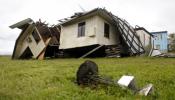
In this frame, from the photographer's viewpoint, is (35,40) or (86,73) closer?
(86,73)

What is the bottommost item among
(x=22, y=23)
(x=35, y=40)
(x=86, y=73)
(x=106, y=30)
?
(x=86, y=73)

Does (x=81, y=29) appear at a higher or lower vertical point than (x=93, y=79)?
higher

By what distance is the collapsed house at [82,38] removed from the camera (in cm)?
2216

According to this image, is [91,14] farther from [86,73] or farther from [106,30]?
[86,73]

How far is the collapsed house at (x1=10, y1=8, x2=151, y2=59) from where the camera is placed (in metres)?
22.2

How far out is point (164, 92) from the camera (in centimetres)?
689

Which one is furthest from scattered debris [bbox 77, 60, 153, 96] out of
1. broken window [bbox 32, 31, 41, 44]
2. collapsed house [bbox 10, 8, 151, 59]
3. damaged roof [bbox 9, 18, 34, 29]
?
damaged roof [bbox 9, 18, 34, 29]

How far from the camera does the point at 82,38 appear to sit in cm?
2277

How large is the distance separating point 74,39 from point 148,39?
9.66 m

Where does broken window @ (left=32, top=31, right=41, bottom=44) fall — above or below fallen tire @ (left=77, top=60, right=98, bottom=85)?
above

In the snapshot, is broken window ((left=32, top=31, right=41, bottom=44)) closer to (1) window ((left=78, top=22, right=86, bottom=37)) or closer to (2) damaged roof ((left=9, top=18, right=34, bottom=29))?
(2) damaged roof ((left=9, top=18, right=34, bottom=29))

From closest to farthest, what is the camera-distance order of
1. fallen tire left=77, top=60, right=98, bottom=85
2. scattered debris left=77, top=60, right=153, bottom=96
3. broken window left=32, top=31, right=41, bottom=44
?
scattered debris left=77, top=60, right=153, bottom=96 → fallen tire left=77, top=60, right=98, bottom=85 → broken window left=32, top=31, right=41, bottom=44

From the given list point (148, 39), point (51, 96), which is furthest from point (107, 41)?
point (51, 96)

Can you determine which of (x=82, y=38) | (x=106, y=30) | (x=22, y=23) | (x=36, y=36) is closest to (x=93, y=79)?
(x=82, y=38)
